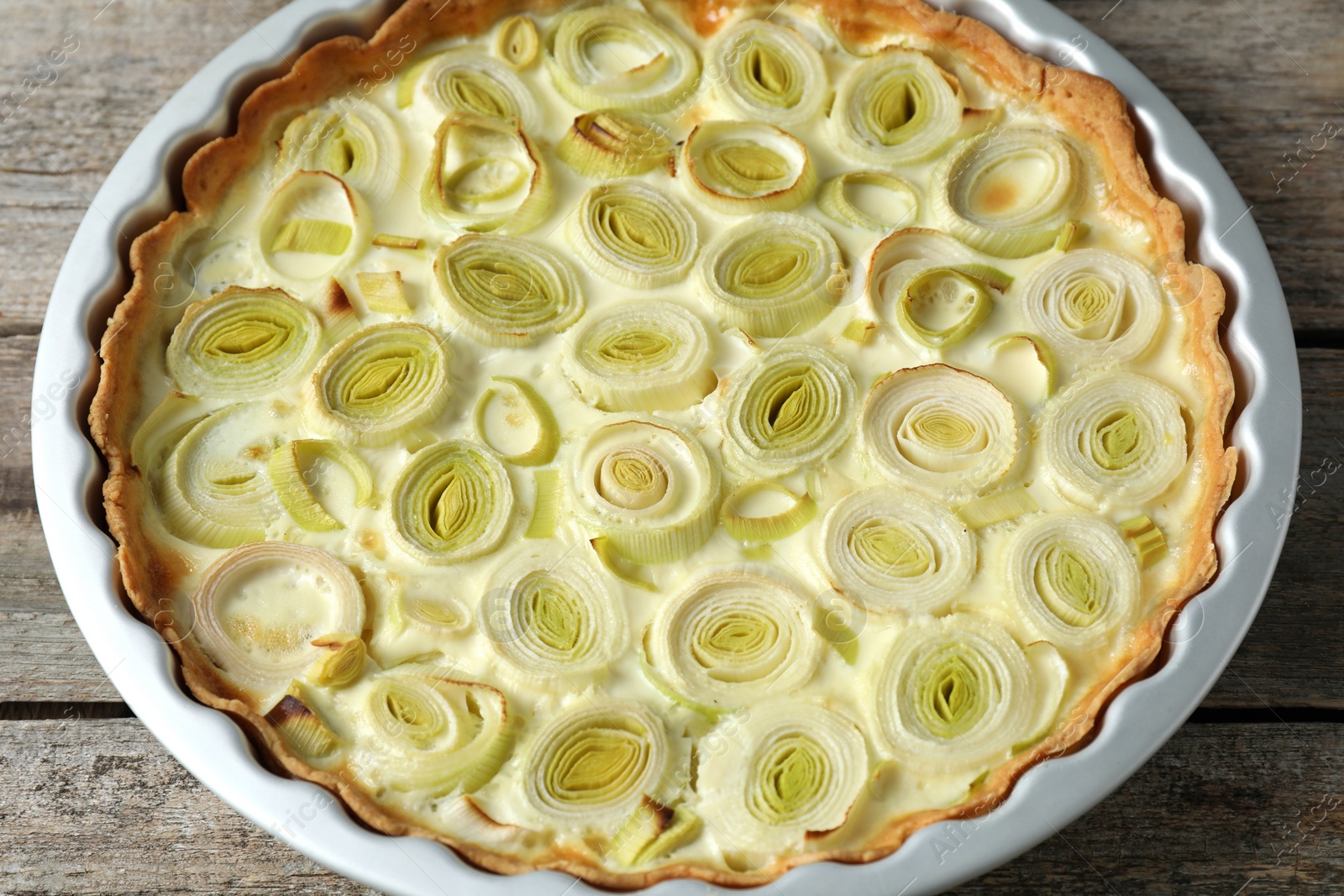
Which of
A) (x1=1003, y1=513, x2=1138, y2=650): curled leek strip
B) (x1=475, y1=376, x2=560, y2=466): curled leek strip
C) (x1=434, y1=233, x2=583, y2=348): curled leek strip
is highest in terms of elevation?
(x1=434, y1=233, x2=583, y2=348): curled leek strip

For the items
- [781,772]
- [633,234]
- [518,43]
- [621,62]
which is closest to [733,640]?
[781,772]

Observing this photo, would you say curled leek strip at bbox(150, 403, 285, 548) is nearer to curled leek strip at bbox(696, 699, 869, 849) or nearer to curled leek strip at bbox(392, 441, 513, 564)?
curled leek strip at bbox(392, 441, 513, 564)

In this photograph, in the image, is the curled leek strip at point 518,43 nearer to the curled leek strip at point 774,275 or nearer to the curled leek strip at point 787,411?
the curled leek strip at point 774,275

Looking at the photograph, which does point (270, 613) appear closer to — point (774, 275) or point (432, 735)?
point (432, 735)

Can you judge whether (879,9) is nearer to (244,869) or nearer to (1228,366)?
(1228,366)

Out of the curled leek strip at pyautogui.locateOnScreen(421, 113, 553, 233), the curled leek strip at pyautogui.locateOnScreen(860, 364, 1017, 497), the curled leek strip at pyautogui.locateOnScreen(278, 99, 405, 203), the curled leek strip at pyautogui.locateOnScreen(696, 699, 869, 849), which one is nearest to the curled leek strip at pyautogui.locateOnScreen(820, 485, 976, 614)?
the curled leek strip at pyautogui.locateOnScreen(860, 364, 1017, 497)

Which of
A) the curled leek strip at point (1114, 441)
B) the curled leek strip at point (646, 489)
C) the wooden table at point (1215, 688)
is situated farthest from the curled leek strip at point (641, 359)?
the wooden table at point (1215, 688)
